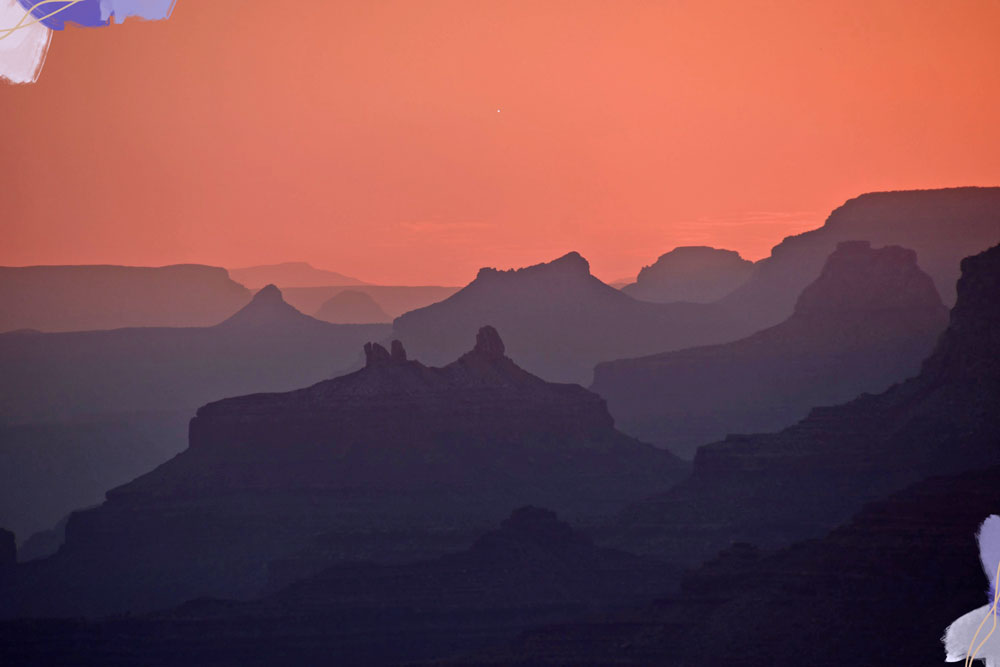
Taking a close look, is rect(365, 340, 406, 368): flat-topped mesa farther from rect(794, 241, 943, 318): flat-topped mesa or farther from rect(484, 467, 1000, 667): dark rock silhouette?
rect(484, 467, 1000, 667): dark rock silhouette

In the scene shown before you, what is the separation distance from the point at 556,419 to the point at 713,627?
7811cm

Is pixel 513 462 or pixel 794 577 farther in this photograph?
pixel 513 462

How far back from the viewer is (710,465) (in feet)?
537

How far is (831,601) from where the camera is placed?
10975 centimetres

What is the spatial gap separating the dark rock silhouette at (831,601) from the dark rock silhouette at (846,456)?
20.6m

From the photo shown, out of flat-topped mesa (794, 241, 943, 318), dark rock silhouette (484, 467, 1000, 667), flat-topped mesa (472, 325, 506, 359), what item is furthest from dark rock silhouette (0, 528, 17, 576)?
flat-topped mesa (794, 241, 943, 318)

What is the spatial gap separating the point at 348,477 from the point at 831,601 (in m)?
82.0

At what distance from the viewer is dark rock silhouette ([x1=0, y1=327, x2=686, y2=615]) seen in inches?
6929

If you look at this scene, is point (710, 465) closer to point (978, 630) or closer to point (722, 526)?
point (722, 526)

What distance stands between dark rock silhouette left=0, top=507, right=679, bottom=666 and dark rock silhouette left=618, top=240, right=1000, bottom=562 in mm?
6873

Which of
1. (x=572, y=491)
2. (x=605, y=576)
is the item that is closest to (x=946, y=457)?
(x=605, y=576)

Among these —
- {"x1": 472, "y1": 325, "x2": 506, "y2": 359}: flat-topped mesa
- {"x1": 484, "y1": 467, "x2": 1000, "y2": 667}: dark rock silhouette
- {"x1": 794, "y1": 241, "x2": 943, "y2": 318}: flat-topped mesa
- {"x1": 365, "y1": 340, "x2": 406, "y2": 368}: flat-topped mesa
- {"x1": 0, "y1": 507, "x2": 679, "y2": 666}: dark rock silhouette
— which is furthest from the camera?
{"x1": 794, "y1": 241, "x2": 943, "y2": 318}: flat-topped mesa

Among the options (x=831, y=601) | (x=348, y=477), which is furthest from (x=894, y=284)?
(x=831, y=601)

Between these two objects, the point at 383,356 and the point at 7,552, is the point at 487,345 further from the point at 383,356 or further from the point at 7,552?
the point at 7,552
